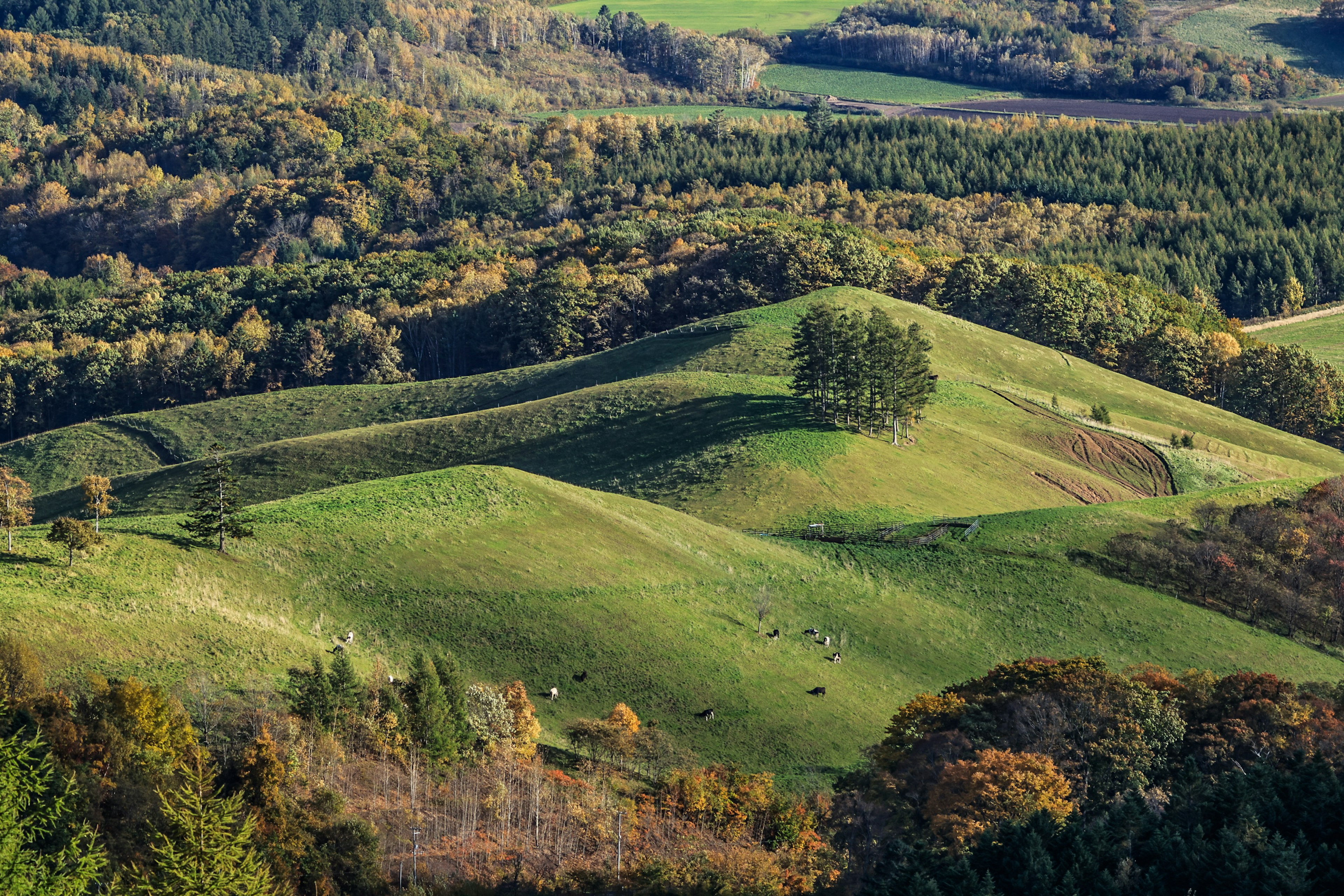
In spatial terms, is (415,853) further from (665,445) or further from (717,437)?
(717,437)

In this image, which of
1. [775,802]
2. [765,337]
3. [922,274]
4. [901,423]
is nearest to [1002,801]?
[775,802]

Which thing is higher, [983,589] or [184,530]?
[184,530]

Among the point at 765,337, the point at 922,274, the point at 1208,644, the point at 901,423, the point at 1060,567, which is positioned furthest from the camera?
the point at 922,274

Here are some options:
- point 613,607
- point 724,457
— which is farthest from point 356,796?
point 724,457

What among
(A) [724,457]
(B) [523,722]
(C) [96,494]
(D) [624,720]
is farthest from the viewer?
(A) [724,457]

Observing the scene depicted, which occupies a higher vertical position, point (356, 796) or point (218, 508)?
point (218, 508)

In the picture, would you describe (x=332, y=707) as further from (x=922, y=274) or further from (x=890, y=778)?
(x=922, y=274)
